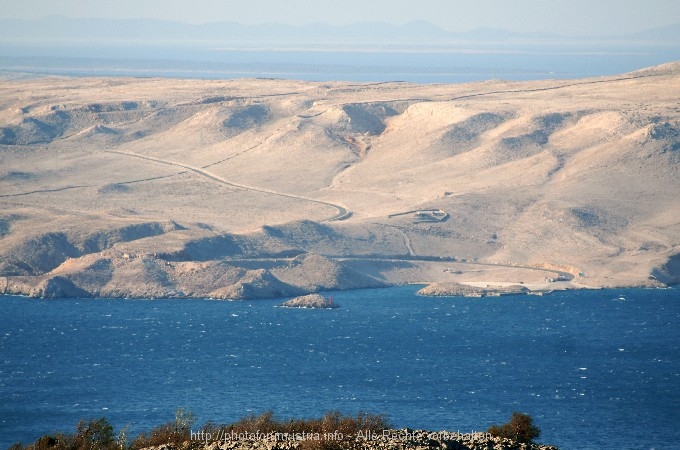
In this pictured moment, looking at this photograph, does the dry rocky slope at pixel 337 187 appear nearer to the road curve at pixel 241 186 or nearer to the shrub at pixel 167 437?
the road curve at pixel 241 186

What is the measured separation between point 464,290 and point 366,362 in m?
17.2

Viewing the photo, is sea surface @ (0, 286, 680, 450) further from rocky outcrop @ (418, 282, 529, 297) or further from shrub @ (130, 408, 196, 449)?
shrub @ (130, 408, 196, 449)

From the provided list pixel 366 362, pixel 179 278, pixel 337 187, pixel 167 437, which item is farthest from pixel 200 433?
pixel 337 187

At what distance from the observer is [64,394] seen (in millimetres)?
51406

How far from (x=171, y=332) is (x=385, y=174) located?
131 ft

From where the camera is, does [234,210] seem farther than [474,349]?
Yes

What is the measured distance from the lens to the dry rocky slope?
76812 millimetres

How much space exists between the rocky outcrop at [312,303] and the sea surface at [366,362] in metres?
0.85

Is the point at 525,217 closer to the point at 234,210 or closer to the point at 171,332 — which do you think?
the point at 234,210

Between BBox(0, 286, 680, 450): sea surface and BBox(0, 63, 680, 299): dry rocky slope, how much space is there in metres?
3.98

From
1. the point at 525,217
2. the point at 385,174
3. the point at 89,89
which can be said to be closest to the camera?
the point at 525,217

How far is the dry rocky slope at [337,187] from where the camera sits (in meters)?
76.8

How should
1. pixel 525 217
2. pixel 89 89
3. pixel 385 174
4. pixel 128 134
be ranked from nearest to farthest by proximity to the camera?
pixel 525 217
pixel 385 174
pixel 128 134
pixel 89 89

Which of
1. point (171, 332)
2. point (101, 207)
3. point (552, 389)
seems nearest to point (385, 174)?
point (101, 207)
